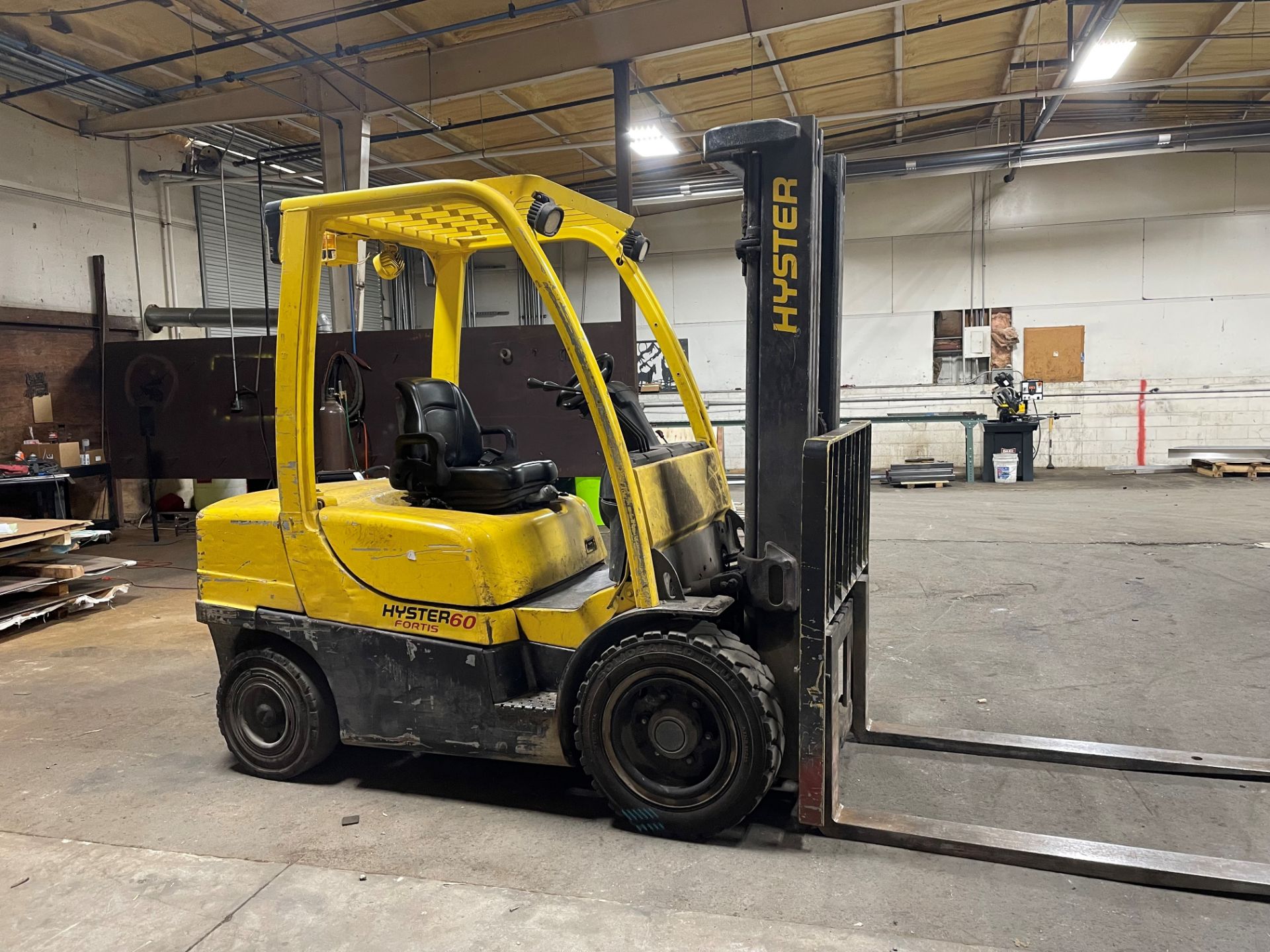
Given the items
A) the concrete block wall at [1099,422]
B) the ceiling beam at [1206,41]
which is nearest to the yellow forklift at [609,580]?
the ceiling beam at [1206,41]

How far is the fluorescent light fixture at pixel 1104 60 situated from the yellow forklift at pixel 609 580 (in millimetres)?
8270

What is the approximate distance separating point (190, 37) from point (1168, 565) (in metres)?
11.2

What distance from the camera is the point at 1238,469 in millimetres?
13914

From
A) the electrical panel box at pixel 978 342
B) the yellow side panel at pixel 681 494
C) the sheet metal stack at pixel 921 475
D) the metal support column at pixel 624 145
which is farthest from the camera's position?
the electrical panel box at pixel 978 342

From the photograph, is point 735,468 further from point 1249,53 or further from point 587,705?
point 587,705

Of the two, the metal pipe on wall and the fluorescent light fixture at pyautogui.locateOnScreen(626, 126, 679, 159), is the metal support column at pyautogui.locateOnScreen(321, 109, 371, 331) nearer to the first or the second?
the metal pipe on wall

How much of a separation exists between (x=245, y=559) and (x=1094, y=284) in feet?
52.2

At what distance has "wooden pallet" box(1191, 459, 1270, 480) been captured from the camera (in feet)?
45.3

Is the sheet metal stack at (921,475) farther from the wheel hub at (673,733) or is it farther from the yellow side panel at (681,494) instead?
the wheel hub at (673,733)

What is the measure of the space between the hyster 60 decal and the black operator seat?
470mm

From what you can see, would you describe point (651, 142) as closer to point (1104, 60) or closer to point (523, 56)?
point (523, 56)

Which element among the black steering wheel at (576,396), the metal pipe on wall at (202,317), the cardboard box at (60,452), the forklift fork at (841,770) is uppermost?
the metal pipe on wall at (202,317)

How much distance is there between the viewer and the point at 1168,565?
745cm

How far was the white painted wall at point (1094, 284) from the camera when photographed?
48.3ft
